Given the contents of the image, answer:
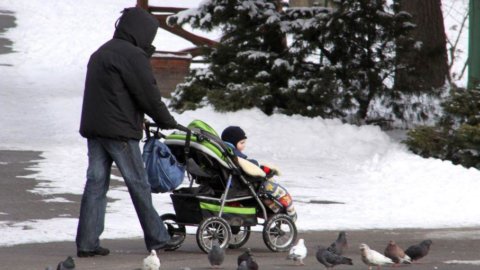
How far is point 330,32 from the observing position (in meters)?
17.1

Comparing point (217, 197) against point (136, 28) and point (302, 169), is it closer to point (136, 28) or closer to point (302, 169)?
point (136, 28)

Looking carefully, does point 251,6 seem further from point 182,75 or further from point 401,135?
point 182,75

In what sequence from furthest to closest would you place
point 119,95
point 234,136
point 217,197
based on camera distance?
point 234,136 → point 217,197 → point 119,95

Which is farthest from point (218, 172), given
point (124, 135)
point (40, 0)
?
point (40, 0)

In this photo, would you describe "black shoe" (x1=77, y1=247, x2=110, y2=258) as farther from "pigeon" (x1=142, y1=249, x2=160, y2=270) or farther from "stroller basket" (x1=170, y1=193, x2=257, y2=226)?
"pigeon" (x1=142, y1=249, x2=160, y2=270)

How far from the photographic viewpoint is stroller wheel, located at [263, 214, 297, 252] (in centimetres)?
953

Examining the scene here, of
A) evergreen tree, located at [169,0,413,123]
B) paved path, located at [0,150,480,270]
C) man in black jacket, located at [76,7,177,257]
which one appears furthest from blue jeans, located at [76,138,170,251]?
evergreen tree, located at [169,0,413,123]

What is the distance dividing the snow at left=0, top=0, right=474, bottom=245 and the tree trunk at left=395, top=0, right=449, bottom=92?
96 cm

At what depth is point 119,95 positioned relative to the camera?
880cm

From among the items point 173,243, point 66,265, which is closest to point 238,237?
point 173,243

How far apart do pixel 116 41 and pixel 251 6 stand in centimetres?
901

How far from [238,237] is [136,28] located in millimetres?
2165

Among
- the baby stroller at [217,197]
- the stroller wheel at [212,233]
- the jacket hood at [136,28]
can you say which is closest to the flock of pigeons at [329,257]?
the stroller wheel at [212,233]

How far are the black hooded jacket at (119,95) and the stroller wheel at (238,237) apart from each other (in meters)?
1.36
